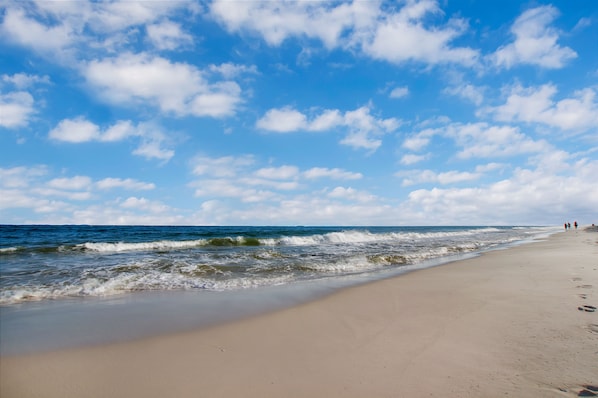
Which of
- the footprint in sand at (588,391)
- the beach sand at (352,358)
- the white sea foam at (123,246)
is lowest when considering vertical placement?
the beach sand at (352,358)

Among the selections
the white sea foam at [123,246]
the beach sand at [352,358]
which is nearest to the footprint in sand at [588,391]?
the beach sand at [352,358]

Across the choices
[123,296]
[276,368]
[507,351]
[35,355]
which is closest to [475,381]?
[507,351]

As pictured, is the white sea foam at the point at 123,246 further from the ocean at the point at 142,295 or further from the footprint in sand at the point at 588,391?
the footprint in sand at the point at 588,391

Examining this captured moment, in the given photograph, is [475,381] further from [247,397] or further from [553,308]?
[553,308]

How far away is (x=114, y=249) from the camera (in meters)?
20.5

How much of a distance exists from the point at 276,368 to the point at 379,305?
3351 mm

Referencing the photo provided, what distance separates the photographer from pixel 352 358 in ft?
12.0

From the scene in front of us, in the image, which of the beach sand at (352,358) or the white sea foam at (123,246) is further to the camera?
the white sea foam at (123,246)

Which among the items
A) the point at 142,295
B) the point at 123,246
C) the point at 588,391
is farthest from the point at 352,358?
the point at 123,246

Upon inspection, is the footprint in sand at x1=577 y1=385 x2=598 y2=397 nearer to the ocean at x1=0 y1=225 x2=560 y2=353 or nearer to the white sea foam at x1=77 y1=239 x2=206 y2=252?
the ocean at x1=0 y1=225 x2=560 y2=353

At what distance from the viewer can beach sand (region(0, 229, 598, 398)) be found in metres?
2.96

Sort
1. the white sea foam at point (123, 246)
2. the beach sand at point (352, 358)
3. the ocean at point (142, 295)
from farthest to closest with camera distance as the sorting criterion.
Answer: the white sea foam at point (123, 246), the ocean at point (142, 295), the beach sand at point (352, 358)

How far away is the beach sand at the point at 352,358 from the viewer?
2965mm

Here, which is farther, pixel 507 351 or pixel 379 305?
pixel 379 305
